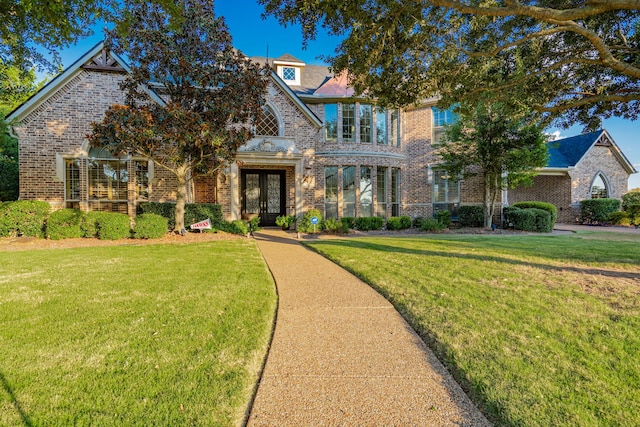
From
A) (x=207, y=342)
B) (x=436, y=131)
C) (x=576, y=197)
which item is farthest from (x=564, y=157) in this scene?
(x=207, y=342)

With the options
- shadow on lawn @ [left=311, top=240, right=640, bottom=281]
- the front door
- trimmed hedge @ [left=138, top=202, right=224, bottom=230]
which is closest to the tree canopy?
shadow on lawn @ [left=311, top=240, right=640, bottom=281]

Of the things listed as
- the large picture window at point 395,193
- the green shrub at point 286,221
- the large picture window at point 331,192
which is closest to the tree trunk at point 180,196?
the green shrub at point 286,221

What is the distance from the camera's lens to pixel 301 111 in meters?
13.8

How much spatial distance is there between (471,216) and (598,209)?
940 centimetres

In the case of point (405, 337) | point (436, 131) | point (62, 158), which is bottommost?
point (405, 337)

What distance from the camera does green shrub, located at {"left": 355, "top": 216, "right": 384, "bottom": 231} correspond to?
14.0 metres

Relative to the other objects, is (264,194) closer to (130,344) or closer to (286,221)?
(286,221)

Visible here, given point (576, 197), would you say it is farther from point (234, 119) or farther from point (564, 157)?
point (234, 119)

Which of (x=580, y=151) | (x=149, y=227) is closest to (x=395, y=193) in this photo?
(x=149, y=227)

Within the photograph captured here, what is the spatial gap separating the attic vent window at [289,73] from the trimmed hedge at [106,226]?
38.1ft

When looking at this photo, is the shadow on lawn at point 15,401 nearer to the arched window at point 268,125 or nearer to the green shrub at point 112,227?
the green shrub at point 112,227

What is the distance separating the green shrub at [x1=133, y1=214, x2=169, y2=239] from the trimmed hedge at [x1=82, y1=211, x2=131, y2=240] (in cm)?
33

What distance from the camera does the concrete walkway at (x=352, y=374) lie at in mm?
2088

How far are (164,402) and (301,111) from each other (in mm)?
13022
